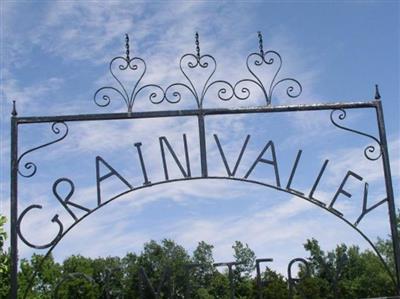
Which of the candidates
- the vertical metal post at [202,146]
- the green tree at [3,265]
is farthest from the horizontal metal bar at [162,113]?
the green tree at [3,265]

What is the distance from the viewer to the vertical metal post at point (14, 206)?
538 cm

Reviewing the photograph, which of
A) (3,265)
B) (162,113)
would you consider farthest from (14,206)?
(3,265)

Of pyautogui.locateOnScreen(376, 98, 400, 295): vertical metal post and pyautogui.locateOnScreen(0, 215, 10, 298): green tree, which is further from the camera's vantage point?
pyautogui.locateOnScreen(0, 215, 10, 298): green tree

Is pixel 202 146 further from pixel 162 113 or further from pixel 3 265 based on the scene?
pixel 3 265

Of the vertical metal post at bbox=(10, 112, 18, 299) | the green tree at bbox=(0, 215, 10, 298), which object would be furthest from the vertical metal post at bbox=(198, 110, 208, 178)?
the green tree at bbox=(0, 215, 10, 298)

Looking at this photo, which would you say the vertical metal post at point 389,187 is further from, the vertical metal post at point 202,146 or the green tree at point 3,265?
the green tree at point 3,265

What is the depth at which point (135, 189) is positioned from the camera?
224 inches

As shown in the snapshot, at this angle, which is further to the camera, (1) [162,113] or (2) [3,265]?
(2) [3,265]

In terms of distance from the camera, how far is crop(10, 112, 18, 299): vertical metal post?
5.38m

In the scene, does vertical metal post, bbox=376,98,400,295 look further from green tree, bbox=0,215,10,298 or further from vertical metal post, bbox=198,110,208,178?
green tree, bbox=0,215,10,298

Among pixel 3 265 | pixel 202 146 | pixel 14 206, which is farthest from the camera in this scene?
pixel 3 265

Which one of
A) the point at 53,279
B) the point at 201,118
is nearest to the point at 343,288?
the point at 53,279

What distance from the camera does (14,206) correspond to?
18.1 ft

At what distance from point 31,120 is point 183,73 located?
1488 mm
